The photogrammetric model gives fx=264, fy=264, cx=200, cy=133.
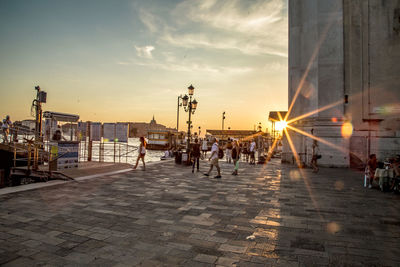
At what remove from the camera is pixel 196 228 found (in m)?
4.99

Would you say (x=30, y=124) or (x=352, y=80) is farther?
(x=352, y=80)

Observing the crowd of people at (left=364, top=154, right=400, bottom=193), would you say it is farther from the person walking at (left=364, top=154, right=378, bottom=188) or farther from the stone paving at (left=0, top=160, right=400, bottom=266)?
the stone paving at (left=0, top=160, right=400, bottom=266)

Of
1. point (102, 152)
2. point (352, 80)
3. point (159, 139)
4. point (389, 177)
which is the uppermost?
point (352, 80)

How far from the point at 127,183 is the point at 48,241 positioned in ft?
18.5

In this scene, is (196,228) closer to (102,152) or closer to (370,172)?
(370,172)

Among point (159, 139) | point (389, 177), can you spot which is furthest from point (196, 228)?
point (159, 139)

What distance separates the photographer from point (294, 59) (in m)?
19.3

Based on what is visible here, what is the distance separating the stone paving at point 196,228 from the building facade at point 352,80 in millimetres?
9265

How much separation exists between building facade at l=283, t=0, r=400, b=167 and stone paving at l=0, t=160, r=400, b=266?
9.26 meters

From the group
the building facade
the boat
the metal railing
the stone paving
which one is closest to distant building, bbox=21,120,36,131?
the metal railing

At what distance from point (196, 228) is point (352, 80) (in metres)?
16.6

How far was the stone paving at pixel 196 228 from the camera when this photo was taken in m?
3.75

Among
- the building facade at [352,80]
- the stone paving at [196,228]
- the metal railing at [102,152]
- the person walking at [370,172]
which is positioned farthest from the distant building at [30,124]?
the person walking at [370,172]

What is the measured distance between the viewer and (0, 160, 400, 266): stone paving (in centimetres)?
375
